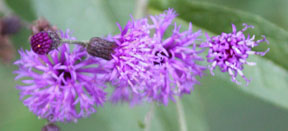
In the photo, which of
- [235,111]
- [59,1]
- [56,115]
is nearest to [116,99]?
[56,115]

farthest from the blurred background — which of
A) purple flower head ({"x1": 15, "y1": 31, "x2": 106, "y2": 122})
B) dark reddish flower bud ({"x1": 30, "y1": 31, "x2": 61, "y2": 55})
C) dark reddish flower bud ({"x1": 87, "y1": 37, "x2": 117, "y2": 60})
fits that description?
Result: dark reddish flower bud ({"x1": 30, "y1": 31, "x2": 61, "y2": 55})

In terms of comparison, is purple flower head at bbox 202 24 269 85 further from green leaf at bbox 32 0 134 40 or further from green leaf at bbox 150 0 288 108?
green leaf at bbox 32 0 134 40

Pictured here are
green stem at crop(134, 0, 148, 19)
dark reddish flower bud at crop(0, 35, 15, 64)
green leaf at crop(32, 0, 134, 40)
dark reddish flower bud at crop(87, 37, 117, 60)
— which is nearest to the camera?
dark reddish flower bud at crop(87, 37, 117, 60)

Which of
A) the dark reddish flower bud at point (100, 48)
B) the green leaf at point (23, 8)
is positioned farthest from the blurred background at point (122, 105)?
the dark reddish flower bud at point (100, 48)

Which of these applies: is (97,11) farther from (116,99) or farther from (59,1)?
(116,99)

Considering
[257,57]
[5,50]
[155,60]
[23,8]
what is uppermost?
[23,8]

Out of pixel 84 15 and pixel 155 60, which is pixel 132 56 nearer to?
pixel 155 60

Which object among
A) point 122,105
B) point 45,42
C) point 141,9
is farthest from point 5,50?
point 45,42
